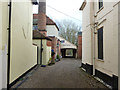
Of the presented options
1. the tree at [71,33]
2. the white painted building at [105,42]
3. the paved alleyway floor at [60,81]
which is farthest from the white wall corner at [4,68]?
the tree at [71,33]

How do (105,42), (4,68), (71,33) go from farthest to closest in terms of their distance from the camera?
(71,33) < (105,42) < (4,68)

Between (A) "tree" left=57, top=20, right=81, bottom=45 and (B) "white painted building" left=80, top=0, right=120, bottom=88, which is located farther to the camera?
(A) "tree" left=57, top=20, right=81, bottom=45

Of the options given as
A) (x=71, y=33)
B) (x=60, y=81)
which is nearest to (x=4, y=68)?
(x=60, y=81)

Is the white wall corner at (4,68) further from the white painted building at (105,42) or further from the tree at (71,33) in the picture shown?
the tree at (71,33)

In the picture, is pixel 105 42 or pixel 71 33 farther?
pixel 71 33

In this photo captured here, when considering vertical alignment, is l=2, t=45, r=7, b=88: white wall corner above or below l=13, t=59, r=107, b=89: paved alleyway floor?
above

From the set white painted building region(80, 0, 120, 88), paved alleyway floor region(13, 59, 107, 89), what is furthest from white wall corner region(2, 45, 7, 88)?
white painted building region(80, 0, 120, 88)

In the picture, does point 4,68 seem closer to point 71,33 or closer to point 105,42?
point 105,42

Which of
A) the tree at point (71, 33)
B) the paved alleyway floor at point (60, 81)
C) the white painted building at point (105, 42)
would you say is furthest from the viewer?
the tree at point (71, 33)

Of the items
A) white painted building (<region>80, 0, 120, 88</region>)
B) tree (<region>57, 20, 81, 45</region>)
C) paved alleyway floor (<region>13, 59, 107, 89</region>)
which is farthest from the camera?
tree (<region>57, 20, 81, 45</region>)

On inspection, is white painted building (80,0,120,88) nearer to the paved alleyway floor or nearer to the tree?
the paved alleyway floor

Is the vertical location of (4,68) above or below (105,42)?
below

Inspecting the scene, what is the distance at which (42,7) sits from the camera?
47.8 feet

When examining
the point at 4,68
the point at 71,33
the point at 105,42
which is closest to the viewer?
the point at 4,68
